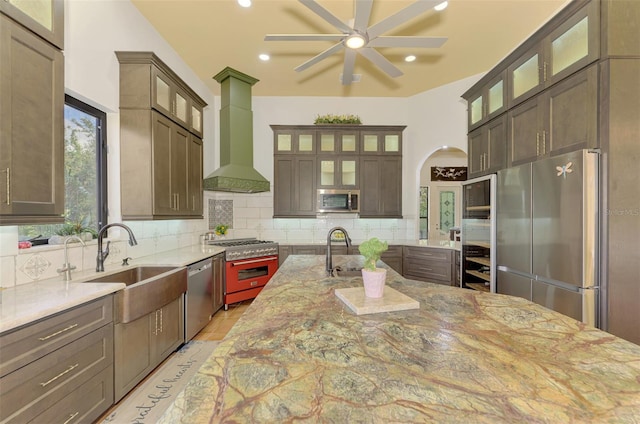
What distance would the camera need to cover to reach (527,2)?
8.28 ft

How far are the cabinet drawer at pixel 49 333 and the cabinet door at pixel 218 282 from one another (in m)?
1.64

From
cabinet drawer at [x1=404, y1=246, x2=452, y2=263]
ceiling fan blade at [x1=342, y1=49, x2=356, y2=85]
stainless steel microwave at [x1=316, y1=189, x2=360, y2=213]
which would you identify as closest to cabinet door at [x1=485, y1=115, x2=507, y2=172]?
Answer: cabinet drawer at [x1=404, y1=246, x2=452, y2=263]

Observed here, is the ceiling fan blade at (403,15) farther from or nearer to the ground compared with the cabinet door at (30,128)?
farther from the ground

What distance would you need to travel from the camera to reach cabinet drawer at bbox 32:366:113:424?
140cm

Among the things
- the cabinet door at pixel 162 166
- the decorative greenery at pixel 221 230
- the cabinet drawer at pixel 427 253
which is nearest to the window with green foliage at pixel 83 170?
the cabinet door at pixel 162 166

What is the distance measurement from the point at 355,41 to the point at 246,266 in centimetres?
306

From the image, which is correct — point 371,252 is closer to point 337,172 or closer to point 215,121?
point 337,172

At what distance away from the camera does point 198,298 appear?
2.93 metres

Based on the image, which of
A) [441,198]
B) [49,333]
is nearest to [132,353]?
[49,333]

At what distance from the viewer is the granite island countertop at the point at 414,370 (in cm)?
60

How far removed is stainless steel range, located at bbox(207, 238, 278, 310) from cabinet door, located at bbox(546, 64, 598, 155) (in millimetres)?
3544

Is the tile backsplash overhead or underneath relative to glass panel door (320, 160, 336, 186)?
underneath

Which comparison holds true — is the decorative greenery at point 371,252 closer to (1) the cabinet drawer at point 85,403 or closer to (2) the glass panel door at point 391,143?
(1) the cabinet drawer at point 85,403

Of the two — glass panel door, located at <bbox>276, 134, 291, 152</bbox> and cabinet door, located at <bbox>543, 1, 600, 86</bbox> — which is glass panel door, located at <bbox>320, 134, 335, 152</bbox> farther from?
cabinet door, located at <bbox>543, 1, 600, 86</bbox>
